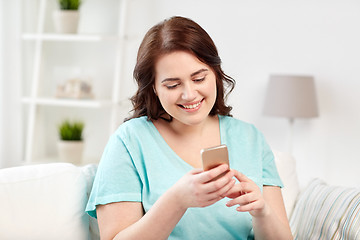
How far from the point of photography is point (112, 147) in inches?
53.4

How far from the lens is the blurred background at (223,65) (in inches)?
120

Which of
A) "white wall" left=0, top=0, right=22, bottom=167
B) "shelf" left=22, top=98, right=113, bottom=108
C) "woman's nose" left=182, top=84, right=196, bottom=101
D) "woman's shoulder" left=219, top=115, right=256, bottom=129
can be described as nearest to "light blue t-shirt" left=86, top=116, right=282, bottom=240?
"woman's shoulder" left=219, top=115, right=256, bottom=129

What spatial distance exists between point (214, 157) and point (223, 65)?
86.9 inches

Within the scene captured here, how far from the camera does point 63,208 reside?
1.40m

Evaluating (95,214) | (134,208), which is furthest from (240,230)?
(95,214)

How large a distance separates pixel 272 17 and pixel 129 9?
99 cm

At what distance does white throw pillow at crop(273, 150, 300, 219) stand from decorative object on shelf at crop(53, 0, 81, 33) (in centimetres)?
183

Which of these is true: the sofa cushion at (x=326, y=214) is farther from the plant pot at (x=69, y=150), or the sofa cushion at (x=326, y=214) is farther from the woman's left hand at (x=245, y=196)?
the plant pot at (x=69, y=150)

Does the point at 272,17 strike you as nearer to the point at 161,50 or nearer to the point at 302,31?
the point at 302,31

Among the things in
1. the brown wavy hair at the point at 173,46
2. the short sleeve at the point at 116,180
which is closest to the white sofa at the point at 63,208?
the short sleeve at the point at 116,180

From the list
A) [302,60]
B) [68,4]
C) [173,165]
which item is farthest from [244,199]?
[68,4]

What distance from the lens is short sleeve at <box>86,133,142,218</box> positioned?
50.6 inches

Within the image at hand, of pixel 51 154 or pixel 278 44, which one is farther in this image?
pixel 51 154

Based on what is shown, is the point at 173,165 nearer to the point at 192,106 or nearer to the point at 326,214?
the point at 192,106
